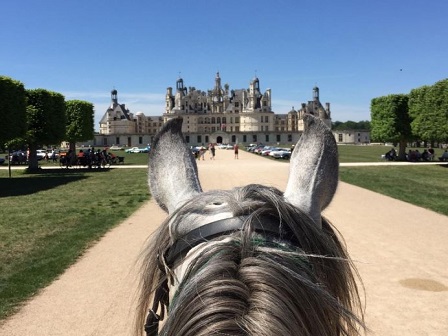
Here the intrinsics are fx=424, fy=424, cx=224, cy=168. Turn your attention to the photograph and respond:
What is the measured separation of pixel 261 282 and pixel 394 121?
Result: 41675mm

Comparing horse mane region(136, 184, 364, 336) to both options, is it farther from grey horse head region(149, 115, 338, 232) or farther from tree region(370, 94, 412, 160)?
tree region(370, 94, 412, 160)

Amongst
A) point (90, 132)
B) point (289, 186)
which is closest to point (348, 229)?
point (289, 186)

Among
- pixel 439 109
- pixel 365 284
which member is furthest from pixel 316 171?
pixel 439 109

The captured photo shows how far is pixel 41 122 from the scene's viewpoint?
29.4 meters

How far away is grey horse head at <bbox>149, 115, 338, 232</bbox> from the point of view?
54.1 inches

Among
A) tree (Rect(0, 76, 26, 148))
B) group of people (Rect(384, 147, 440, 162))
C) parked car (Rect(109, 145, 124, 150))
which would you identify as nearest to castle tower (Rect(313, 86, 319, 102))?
parked car (Rect(109, 145, 124, 150))

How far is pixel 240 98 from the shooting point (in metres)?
113

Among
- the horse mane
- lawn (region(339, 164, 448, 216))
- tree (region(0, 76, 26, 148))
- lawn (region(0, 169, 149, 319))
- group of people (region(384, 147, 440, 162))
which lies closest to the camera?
the horse mane

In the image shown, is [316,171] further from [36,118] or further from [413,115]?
[413,115]

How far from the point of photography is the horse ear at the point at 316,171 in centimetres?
137

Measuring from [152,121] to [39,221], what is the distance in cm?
11165

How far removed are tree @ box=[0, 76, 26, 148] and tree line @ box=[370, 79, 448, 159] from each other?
93.5ft

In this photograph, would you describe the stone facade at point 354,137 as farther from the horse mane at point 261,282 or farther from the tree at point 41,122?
the horse mane at point 261,282

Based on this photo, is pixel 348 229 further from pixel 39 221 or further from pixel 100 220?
pixel 39 221
